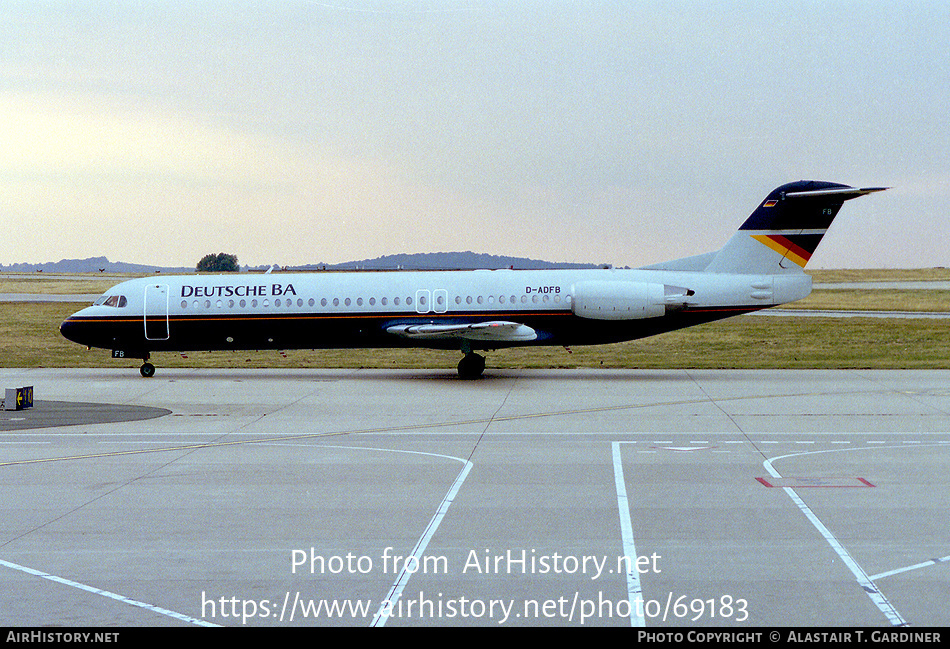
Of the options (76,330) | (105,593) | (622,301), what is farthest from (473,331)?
(105,593)

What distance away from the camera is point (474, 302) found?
99.8 ft

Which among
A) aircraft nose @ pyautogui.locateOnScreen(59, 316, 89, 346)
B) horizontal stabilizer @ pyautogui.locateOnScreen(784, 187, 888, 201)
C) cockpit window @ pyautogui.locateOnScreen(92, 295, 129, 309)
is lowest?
aircraft nose @ pyautogui.locateOnScreen(59, 316, 89, 346)

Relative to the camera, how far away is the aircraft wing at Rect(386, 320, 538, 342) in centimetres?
2927

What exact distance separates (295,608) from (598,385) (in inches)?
820

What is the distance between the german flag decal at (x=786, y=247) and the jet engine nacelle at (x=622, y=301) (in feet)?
12.2

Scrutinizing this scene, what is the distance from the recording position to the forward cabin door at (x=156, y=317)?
30938mm

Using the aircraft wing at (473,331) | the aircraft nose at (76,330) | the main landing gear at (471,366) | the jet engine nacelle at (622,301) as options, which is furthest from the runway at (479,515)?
the aircraft nose at (76,330)

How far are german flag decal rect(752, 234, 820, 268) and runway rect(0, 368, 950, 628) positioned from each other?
7.64m

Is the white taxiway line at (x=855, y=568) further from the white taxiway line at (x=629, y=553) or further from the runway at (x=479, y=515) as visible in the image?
the white taxiway line at (x=629, y=553)

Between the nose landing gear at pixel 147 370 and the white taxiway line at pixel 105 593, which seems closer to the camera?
the white taxiway line at pixel 105 593

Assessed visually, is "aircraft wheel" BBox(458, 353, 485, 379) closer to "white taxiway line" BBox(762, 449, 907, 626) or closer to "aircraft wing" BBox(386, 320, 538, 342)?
"aircraft wing" BBox(386, 320, 538, 342)

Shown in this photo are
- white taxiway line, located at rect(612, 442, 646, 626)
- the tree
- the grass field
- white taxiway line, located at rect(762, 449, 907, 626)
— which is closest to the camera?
white taxiway line, located at rect(762, 449, 907, 626)

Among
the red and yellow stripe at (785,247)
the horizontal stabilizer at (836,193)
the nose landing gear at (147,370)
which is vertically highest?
the horizontal stabilizer at (836,193)

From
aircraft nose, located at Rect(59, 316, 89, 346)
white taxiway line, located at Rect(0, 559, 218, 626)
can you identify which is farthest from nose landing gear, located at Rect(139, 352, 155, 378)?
white taxiway line, located at Rect(0, 559, 218, 626)
